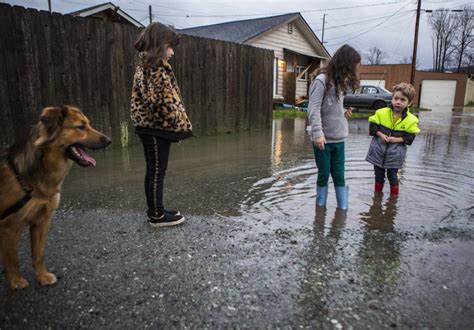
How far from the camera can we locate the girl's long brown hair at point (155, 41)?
11.2 feet

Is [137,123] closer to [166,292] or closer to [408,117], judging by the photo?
[166,292]

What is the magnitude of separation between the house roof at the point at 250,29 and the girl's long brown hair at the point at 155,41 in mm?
17511

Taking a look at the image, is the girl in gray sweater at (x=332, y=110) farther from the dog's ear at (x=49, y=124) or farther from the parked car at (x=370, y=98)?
the parked car at (x=370, y=98)

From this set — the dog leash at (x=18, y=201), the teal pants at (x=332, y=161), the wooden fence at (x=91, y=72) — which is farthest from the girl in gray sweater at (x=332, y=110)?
the wooden fence at (x=91, y=72)

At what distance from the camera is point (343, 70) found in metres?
3.96

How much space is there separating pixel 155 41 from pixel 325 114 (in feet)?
6.39

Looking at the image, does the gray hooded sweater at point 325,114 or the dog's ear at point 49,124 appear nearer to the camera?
the dog's ear at point 49,124

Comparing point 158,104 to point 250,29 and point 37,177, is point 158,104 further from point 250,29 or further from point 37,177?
point 250,29

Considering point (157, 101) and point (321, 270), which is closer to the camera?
point (321, 270)

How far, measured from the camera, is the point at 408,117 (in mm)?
4797

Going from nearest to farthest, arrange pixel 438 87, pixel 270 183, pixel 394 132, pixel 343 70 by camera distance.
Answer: pixel 343 70 < pixel 394 132 < pixel 270 183 < pixel 438 87

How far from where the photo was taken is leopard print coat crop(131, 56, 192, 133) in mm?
3443

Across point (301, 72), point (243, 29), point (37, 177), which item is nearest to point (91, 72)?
point (37, 177)

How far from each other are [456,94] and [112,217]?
47.5 meters
